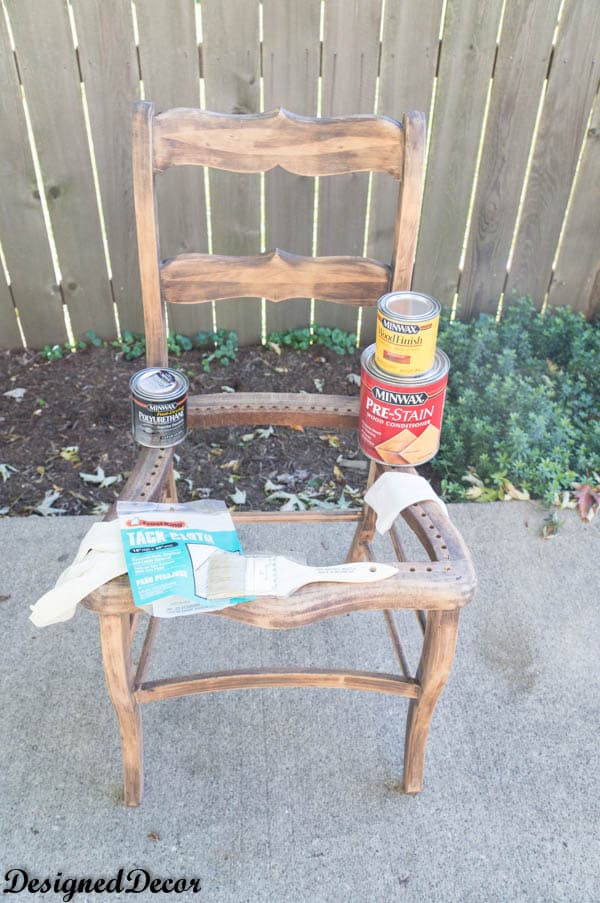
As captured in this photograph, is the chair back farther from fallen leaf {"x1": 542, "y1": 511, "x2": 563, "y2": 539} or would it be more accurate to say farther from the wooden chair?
fallen leaf {"x1": 542, "y1": 511, "x2": 563, "y2": 539}

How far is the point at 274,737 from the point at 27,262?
2057 millimetres

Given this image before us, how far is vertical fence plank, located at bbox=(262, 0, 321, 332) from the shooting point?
2.50 meters

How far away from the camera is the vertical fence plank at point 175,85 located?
2475 mm

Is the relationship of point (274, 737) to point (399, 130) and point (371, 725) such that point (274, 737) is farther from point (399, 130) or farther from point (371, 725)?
point (399, 130)

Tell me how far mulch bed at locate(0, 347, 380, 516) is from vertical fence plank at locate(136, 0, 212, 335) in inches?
19.9

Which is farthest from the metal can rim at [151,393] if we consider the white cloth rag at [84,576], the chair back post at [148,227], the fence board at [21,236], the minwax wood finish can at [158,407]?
the fence board at [21,236]

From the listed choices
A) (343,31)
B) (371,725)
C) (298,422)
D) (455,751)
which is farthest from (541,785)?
(343,31)

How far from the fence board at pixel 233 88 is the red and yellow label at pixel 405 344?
161cm

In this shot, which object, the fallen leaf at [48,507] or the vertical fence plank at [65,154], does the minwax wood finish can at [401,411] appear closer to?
the fallen leaf at [48,507]

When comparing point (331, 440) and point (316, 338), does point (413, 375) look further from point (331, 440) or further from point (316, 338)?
point (316, 338)

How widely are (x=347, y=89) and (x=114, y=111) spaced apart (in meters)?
0.82

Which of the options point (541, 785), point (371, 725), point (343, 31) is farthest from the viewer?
point (343, 31)

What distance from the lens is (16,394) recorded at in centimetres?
293

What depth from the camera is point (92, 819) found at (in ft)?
5.25
